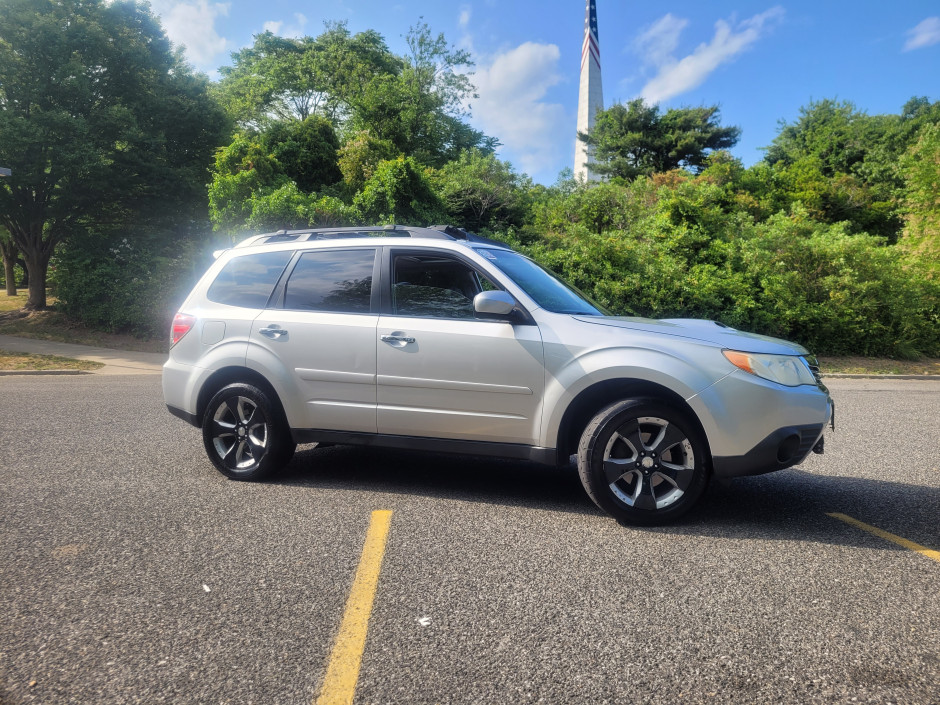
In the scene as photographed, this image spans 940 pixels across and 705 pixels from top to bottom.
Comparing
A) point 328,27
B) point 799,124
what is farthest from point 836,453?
point 799,124

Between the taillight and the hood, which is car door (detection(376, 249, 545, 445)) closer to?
the hood

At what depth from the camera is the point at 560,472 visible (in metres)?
5.86

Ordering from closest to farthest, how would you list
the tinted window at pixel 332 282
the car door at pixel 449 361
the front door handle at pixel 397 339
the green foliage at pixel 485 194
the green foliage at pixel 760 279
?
the car door at pixel 449 361
the front door handle at pixel 397 339
the tinted window at pixel 332 282
the green foliage at pixel 760 279
the green foliage at pixel 485 194

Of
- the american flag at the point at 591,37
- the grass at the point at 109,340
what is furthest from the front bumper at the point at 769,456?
the american flag at the point at 591,37

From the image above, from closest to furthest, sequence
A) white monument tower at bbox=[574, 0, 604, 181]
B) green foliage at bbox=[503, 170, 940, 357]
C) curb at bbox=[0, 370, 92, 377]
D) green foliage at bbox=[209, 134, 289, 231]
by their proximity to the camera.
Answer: curb at bbox=[0, 370, 92, 377]
green foliage at bbox=[503, 170, 940, 357]
green foliage at bbox=[209, 134, 289, 231]
white monument tower at bbox=[574, 0, 604, 181]

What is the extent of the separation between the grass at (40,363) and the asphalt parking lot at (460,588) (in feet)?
29.5

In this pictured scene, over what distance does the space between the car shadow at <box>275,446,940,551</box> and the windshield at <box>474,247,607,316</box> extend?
141 cm

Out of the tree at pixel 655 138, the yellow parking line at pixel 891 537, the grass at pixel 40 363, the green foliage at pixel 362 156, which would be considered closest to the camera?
the yellow parking line at pixel 891 537

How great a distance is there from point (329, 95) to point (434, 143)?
899 centimetres

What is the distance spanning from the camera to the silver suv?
4.15 metres

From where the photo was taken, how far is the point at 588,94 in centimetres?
5288

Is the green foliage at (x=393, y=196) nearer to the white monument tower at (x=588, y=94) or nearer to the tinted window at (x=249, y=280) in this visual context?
the tinted window at (x=249, y=280)

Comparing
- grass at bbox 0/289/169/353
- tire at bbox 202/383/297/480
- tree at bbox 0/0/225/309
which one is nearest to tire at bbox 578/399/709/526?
tire at bbox 202/383/297/480

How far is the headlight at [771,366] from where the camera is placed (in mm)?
4117
